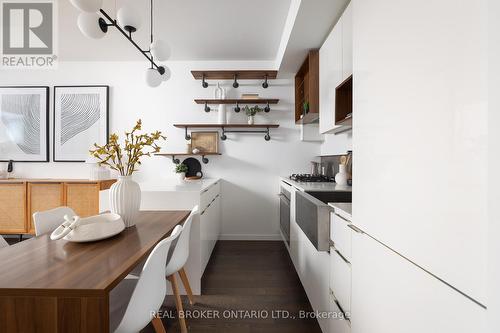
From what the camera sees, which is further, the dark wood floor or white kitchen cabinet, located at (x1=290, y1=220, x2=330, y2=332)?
the dark wood floor

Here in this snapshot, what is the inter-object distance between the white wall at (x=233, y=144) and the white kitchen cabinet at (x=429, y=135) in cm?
252

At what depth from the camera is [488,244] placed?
1.51 ft

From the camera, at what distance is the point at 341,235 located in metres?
1.29

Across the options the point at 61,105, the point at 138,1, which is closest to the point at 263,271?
the point at 138,1

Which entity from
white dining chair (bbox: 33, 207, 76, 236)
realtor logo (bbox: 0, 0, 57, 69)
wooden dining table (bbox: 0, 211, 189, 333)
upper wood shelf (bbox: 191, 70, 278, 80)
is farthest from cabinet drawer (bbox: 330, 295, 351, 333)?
realtor logo (bbox: 0, 0, 57, 69)

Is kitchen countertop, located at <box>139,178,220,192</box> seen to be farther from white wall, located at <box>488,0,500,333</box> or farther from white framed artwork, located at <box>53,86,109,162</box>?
white wall, located at <box>488,0,500,333</box>

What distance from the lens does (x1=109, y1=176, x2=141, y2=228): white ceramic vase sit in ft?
4.99

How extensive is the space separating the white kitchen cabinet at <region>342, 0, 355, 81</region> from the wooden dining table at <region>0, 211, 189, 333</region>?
1.83 meters

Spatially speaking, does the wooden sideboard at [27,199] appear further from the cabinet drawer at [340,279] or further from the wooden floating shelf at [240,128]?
the cabinet drawer at [340,279]

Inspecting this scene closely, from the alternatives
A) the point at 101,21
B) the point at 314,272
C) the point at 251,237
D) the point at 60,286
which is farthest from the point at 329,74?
the point at 251,237

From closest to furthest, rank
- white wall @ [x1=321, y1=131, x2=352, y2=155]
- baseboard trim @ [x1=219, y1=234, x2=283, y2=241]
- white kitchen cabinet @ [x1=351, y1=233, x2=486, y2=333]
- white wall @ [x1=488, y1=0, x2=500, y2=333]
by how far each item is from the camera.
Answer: white wall @ [x1=488, y1=0, x2=500, y2=333]
white kitchen cabinet @ [x1=351, y1=233, x2=486, y2=333]
white wall @ [x1=321, y1=131, x2=352, y2=155]
baseboard trim @ [x1=219, y1=234, x2=283, y2=241]

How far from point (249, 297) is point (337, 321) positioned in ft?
3.05

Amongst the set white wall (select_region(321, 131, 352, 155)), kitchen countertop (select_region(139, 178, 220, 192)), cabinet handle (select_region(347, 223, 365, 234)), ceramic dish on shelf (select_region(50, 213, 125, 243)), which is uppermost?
white wall (select_region(321, 131, 352, 155))

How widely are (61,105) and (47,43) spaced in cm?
88
